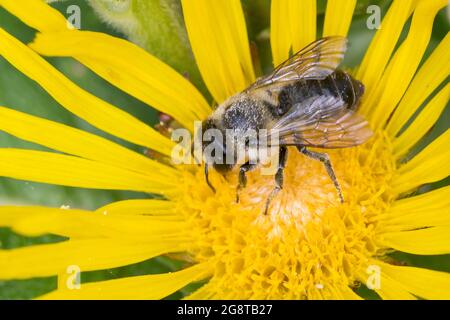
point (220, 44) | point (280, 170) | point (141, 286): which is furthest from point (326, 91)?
point (141, 286)

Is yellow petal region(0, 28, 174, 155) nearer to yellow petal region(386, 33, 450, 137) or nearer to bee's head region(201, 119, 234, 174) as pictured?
bee's head region(201, 119, 234, 174)

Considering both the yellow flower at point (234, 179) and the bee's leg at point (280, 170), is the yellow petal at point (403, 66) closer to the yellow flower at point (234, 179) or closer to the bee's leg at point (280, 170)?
the yellow flower at point (234, 179)

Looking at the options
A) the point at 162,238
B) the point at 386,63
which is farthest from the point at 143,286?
the point at 386,63

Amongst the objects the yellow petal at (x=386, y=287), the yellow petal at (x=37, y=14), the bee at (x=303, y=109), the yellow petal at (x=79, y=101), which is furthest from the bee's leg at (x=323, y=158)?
the yellow petal at (x=37, y=14)

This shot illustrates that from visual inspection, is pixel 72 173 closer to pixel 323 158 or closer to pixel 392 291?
pixel 323 158

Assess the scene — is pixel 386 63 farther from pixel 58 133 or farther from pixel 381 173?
pixel 58 133

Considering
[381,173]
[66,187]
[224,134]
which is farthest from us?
[66,187]

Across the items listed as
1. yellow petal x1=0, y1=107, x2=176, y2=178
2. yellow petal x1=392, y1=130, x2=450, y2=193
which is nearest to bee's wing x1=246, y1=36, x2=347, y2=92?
yellow petal x1=392, y1=130, x2=450, y2=193
